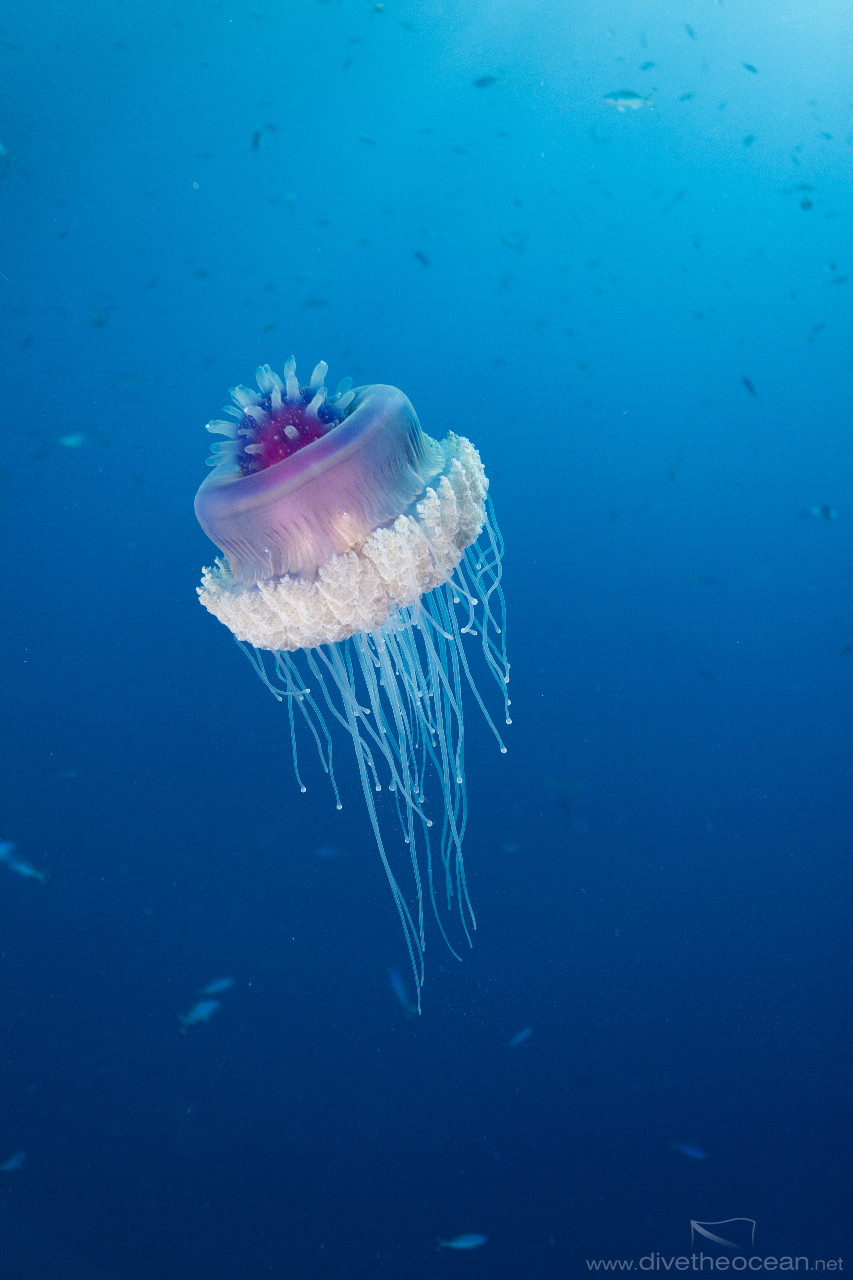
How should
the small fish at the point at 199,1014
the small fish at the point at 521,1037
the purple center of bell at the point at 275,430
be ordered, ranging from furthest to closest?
the small fish at the point at 521,1037 → the small fish at the point at 199,1014 → the purple center of bell at the point at 275,430

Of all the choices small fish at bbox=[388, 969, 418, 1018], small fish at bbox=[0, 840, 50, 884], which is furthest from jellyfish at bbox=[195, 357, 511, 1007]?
small fish at bbox=[0, 840, 50, 884]

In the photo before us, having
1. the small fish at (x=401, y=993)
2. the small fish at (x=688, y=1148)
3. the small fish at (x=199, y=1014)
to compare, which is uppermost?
the small fish at (x=199, y=1014)

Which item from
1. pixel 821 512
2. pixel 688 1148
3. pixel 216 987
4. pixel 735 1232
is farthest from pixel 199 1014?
pixel 821 512

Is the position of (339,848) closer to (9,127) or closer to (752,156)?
(9,127)

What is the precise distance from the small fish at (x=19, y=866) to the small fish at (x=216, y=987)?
128cm

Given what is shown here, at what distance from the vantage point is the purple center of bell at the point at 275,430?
2.85m

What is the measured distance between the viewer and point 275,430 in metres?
2.86

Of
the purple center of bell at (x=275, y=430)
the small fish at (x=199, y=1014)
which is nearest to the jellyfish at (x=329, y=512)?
the purple center of bell at (x=275, y=430)

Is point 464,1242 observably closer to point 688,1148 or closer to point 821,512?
point 688,1148

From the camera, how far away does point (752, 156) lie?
16.9ft

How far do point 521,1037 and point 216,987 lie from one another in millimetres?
2102

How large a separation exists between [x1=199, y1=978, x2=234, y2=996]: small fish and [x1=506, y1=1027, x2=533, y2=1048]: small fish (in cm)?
197

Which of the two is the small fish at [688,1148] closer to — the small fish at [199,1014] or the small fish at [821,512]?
the small fish at [199,1014]

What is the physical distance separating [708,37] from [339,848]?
630 centimetres
